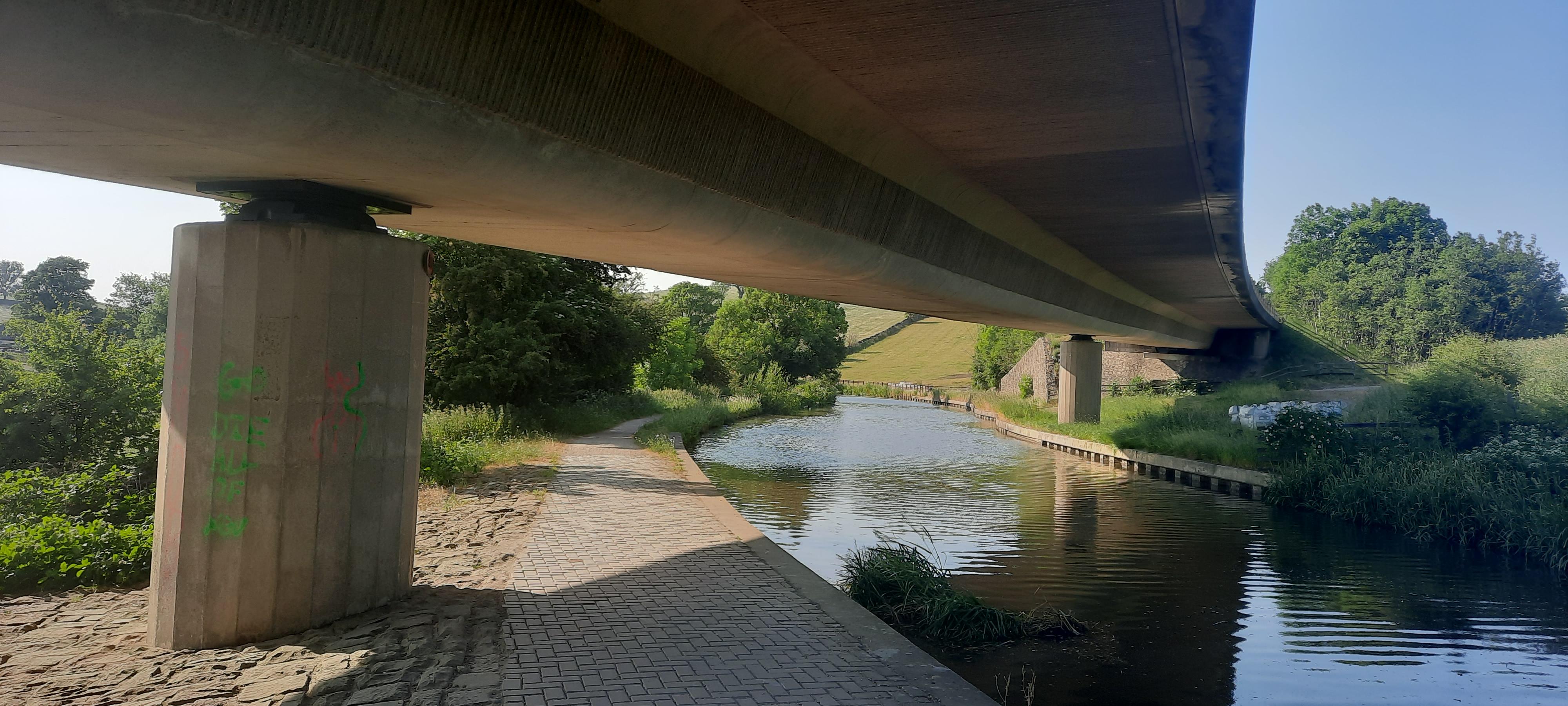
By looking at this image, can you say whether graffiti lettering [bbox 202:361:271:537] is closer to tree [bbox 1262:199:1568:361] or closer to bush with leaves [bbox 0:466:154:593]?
bush with leaves [bbox 0:466:154:593]

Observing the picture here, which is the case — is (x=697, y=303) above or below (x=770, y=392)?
above

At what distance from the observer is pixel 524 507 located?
479 inches

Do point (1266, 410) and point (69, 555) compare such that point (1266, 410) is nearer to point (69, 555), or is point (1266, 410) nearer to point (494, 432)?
point (494, 432)

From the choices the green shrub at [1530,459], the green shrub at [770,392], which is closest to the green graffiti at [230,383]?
the green shrub at [1530,459]

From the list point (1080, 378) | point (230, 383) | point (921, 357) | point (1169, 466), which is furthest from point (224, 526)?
point (921, 357)

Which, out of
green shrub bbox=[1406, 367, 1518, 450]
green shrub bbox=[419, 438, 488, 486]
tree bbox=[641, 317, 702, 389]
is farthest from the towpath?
tree bbox=[641, 317, 702, 389]

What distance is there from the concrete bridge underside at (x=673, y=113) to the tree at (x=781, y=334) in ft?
169

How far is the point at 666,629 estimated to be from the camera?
6.77m

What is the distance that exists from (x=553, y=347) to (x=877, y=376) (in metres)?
99.9

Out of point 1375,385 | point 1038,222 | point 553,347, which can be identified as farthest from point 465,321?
point 1375,385

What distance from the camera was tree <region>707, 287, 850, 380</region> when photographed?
215 ft

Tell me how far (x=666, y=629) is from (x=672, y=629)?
0.14 feet

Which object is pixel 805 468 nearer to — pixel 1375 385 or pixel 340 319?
pixel 340 319

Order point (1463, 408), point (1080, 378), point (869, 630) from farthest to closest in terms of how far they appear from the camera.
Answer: point (1080, 378)
point (1463, 408)
point (869, 630)
